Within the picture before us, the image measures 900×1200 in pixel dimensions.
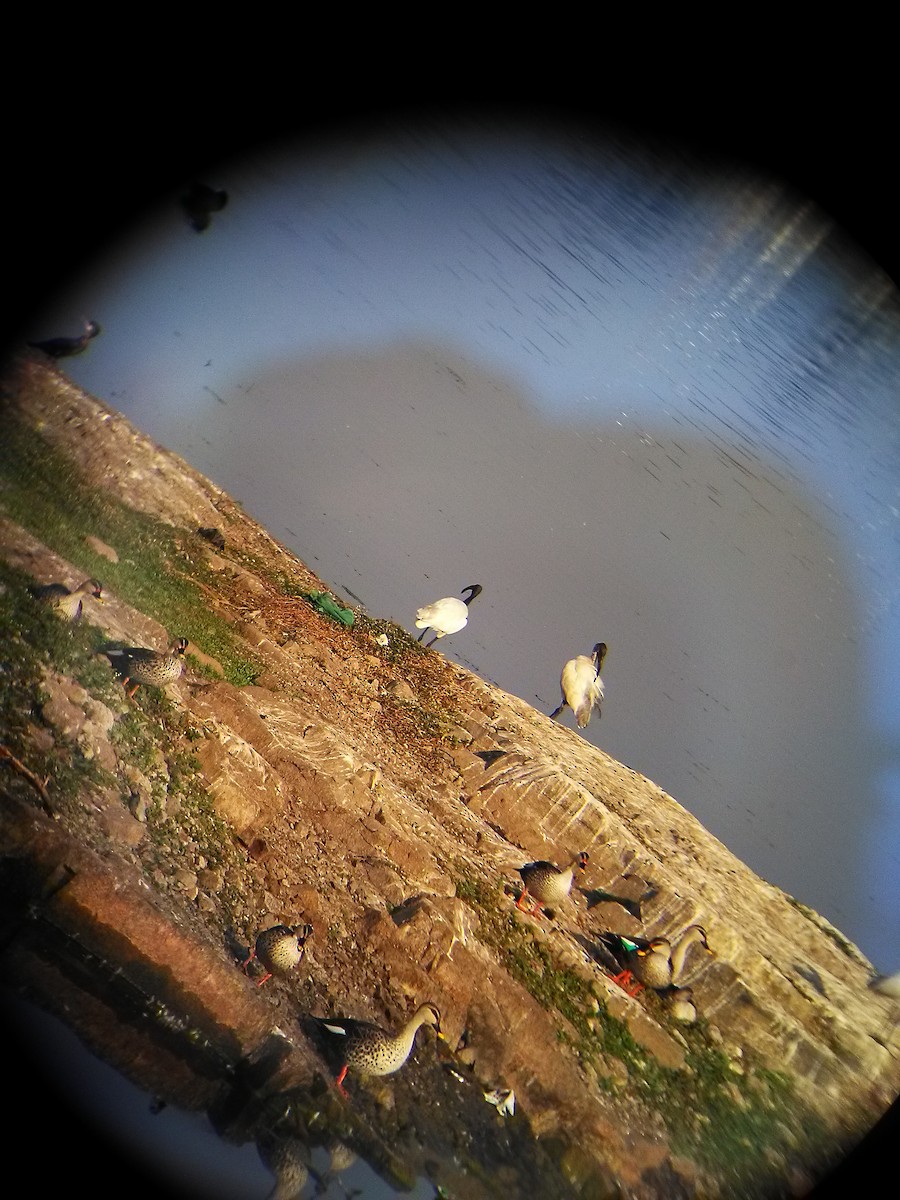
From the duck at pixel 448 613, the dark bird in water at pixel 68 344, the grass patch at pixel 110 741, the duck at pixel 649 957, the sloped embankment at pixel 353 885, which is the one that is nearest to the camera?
the sloped embankment at pixel 353 885

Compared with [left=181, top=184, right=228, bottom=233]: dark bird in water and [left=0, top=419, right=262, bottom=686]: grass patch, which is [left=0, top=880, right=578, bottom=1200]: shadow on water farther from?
[left=181, top=184, right=228, bottom=233]: dark bird in water

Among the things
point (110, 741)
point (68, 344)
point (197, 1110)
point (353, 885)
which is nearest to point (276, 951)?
point (353, 885)

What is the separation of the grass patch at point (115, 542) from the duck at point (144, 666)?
15.4 inches

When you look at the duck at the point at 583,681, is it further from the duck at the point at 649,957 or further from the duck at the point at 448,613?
the duck at the point at 649,957

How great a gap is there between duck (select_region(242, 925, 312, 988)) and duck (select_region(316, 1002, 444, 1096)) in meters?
0.32

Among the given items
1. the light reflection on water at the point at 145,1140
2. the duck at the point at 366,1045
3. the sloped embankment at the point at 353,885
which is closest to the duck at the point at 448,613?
the sloped embankment at the point at 353,885

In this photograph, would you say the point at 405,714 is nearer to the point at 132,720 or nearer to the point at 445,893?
the point at 445,893

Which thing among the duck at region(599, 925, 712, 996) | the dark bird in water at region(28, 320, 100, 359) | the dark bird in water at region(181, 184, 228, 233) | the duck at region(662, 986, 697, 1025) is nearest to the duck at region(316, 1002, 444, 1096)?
the duck at region(599, 925, 712, 996)

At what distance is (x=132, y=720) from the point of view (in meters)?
4.25

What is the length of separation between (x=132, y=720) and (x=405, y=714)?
6.53ft

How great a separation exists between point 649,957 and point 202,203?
5.50 meters

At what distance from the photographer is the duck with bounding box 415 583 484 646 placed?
5.20 metres

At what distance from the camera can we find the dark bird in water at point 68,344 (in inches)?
178

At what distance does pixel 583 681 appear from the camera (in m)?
5.34
